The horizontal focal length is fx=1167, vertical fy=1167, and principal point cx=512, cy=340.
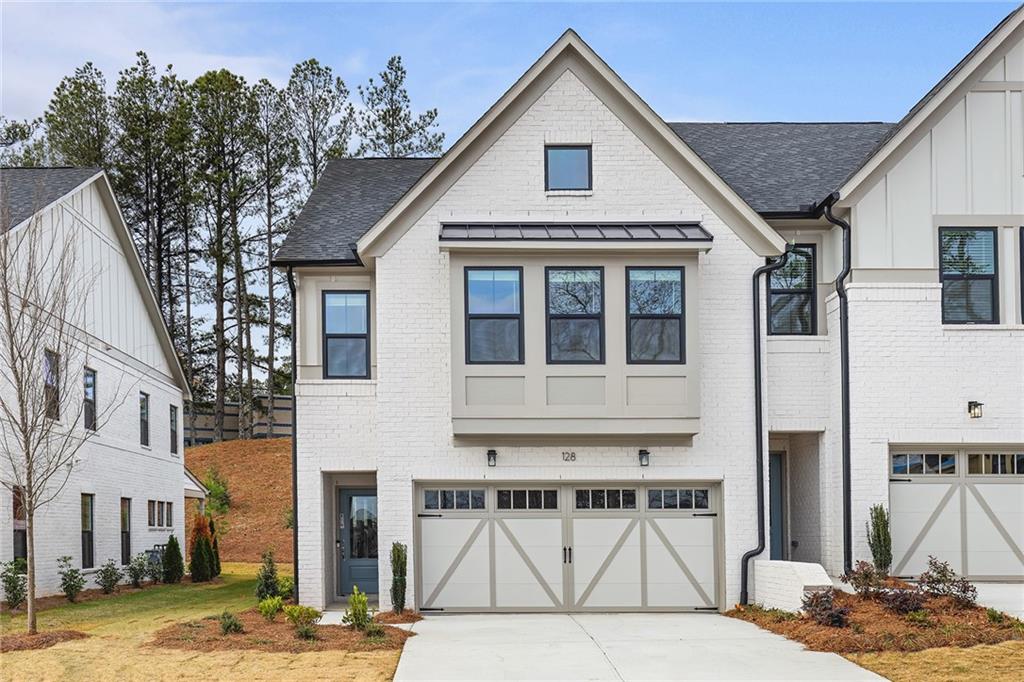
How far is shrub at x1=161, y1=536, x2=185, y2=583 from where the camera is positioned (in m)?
28.4

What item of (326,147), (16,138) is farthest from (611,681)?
(16,138)

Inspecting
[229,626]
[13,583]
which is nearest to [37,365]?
[13,583]

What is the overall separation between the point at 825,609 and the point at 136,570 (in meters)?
17.1

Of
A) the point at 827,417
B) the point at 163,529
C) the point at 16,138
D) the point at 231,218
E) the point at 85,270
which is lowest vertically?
the point at 163,529

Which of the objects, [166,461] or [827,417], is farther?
[166,461]

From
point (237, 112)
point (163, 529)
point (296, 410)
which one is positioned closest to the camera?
point (296, 410)

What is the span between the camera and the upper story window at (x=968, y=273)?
65.5ft

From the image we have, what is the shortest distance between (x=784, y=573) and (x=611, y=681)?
5980mm

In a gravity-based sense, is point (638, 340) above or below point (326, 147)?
below

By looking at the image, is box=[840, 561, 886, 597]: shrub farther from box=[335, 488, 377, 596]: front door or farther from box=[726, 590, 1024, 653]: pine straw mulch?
box=[335, 488, 377, 596]: front door

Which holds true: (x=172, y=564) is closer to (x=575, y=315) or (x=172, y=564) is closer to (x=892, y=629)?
(x=575, y=315)

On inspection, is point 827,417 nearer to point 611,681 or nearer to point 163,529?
point 611,681

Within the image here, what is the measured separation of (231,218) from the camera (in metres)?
44.9

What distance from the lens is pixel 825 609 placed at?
1586 centimetres
